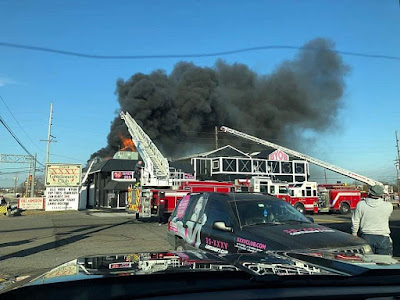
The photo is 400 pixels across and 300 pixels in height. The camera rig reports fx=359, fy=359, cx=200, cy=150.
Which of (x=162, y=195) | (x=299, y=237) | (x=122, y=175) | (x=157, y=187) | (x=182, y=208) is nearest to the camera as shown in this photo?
(x=299, y=237)

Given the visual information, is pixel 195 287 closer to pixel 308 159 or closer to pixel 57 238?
pixel 57 238

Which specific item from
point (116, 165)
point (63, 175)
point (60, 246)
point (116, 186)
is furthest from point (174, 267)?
point (116, 165)

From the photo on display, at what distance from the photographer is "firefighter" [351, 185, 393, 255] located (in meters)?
5.08

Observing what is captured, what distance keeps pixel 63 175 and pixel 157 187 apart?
41.0ft

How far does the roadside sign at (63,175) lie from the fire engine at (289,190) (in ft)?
46.4

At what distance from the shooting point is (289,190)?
24.3 m

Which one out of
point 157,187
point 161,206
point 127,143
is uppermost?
point 127,143

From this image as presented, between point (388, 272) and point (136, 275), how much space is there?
143 centimetres

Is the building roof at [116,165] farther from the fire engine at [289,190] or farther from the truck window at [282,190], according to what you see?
the truck window at [282,190]

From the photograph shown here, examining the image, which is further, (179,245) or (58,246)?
(58,246)

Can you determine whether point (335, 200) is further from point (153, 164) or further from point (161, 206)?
point (161, 206)

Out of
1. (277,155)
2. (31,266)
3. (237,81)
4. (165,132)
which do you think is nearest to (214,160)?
(277,155)

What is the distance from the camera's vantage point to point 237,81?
6344 cm

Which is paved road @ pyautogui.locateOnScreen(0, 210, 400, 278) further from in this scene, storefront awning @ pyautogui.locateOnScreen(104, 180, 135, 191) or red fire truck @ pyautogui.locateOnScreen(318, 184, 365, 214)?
storefront awning @ pyautogui.locateOnScreen(104, 180, 135, 191)
